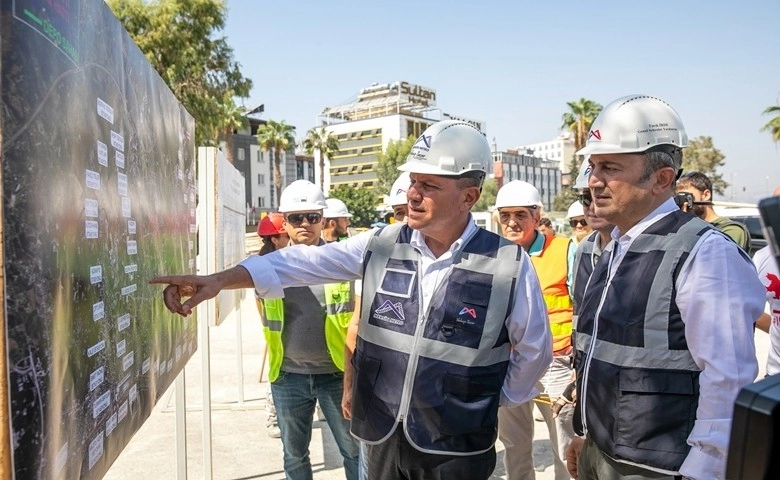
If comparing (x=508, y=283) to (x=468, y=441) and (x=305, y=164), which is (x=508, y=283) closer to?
(x=468, y=441)

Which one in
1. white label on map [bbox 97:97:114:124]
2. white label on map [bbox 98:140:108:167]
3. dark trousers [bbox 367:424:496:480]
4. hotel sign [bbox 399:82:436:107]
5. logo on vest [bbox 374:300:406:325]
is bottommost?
dark trousers [bbox 367:424:496:480]

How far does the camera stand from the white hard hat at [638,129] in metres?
2.28

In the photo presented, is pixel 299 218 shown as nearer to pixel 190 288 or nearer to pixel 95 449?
pixel 190 288

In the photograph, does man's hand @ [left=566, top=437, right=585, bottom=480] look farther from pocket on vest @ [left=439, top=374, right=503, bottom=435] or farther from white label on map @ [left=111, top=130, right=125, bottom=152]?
white label on map @ [left=111, top=130, right=125, bottom=152]

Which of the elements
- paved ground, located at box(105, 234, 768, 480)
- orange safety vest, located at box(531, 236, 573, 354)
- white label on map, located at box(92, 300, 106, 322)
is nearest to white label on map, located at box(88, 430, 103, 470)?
white label on map, located at box(92, 300, 106, 322)

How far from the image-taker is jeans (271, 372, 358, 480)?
3.90 meters

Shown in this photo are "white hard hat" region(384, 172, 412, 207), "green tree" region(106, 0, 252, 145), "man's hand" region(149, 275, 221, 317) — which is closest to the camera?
"man's hand" region(149, 275, 221, 317)

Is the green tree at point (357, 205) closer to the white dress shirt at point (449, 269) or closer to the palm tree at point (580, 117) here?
the palm tree at point (580, 117)

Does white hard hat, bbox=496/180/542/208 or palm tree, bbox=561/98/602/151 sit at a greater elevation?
palm tree, bbox=561/98/602/151

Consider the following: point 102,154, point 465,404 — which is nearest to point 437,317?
point 465,404

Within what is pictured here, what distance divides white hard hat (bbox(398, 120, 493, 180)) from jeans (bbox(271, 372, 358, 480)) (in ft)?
5.79

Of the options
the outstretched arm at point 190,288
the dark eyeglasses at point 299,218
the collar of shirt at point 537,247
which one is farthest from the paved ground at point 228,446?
the outstretched arm at point 190,288

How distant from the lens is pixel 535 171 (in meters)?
159

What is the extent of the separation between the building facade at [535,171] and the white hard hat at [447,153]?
140 meters
